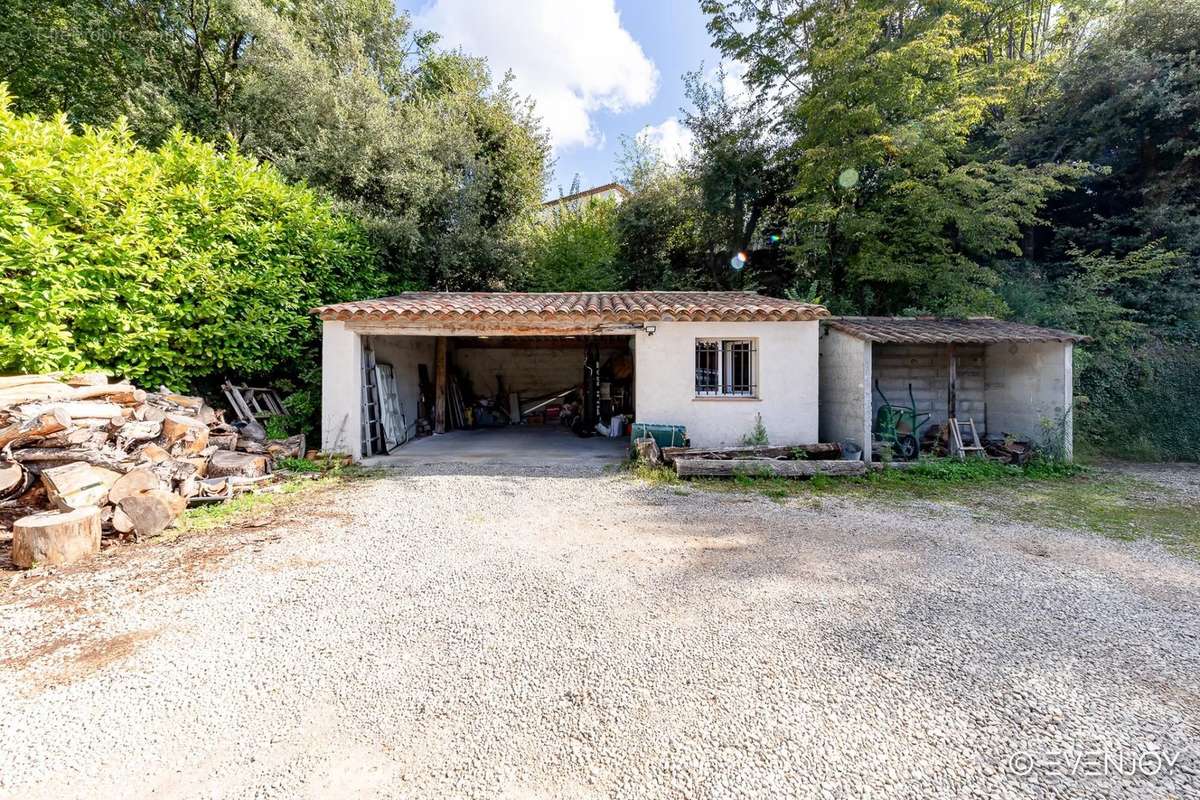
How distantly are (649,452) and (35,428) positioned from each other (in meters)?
7.15

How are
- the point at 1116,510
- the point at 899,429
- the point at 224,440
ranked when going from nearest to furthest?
the point at 1116,510
the point at 224,440
the point at 899,429

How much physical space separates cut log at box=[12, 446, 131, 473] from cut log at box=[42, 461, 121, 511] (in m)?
0.06

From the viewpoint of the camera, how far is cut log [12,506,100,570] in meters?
4.05

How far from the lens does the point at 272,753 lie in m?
2.20

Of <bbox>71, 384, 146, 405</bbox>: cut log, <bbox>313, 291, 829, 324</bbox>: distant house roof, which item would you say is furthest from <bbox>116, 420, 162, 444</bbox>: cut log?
<bbox>313, 291, 829, 324</bbox>: distant house roof

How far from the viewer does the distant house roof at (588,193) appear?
17.0 m

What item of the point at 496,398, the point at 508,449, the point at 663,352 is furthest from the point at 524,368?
the point at 663,352

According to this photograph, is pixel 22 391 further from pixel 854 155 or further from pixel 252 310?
pixel 854 155

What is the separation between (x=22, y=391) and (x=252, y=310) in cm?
308

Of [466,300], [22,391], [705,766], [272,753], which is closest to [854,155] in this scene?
[466,300]

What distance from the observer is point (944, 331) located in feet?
28.0

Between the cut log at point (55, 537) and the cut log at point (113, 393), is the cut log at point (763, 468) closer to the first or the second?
the cut log at point (55, 537)

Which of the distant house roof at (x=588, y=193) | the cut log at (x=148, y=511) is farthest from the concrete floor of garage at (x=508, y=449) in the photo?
the distant house roof at (x=588, y=193)

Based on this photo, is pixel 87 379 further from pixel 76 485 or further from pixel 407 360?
pixel 407 360
